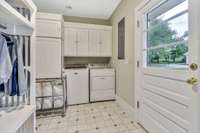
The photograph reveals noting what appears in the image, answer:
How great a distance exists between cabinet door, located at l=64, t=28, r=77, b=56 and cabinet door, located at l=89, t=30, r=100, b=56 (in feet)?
1.36

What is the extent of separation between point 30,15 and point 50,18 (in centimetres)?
101

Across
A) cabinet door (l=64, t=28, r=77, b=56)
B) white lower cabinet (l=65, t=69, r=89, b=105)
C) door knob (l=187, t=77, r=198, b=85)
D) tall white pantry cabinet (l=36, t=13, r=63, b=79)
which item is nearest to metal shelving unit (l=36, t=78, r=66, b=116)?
tall white pantry cabinet (l=36, t=13, r=63, b=79)

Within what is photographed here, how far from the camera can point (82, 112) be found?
253 cm

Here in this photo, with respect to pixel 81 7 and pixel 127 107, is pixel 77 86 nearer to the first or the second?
pixel 127 107

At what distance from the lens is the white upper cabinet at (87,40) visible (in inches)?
124

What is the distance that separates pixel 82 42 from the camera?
10.7 feet

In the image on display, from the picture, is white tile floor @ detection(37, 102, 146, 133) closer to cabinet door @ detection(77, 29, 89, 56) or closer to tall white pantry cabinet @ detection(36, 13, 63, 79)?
tall white pantry cabinet @ detection(36, 13, 63, 79)

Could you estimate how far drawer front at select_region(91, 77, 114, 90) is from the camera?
307cm

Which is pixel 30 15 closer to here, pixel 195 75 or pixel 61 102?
pixel 61 102

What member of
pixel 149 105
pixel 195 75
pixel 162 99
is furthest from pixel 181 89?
pixel 149 105

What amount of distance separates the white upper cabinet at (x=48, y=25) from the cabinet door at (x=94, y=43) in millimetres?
1085

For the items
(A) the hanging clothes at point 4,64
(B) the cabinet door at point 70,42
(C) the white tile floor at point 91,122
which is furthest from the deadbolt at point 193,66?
(B) the cabinet door at point 70,42

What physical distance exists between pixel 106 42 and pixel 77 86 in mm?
1483

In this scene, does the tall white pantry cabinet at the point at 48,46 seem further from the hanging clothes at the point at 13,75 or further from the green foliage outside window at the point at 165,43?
the green foliage outside window at the point at 165,43
